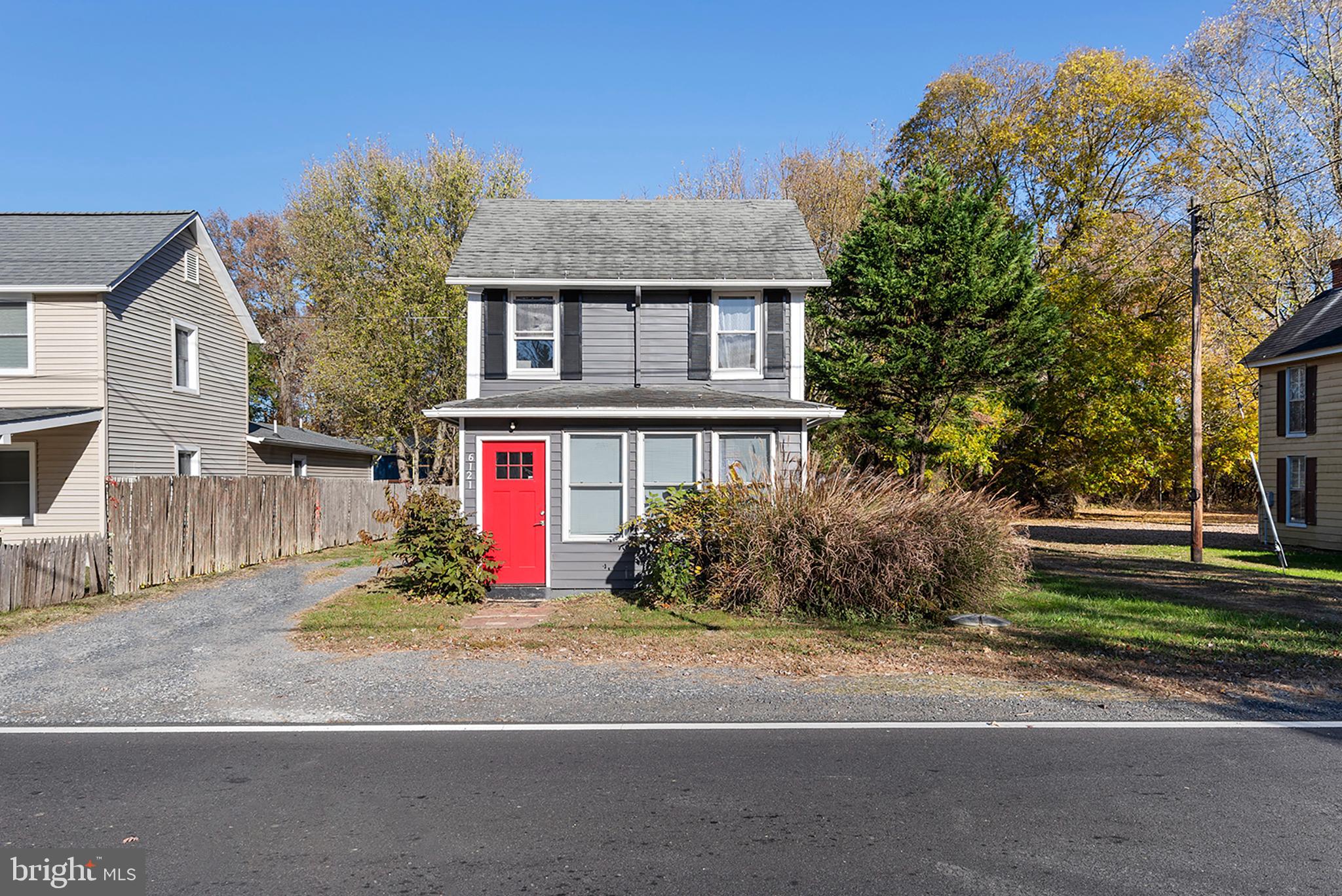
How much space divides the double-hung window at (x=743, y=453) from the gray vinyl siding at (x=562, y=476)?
0.37 feet

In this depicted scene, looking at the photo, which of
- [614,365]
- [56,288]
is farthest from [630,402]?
[56,288]

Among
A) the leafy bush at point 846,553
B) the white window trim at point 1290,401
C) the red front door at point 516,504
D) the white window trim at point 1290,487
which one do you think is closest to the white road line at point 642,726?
the leafy bush at point 846,553

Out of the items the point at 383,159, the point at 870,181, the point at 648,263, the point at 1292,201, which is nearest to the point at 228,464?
the point at 648,263

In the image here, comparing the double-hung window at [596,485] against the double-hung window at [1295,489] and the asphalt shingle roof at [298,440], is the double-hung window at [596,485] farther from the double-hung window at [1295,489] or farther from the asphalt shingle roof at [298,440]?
the double-hung window at [1295,489]

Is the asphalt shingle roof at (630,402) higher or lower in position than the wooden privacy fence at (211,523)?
higher

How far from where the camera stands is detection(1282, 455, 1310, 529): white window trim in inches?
813

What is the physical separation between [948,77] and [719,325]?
2437cm

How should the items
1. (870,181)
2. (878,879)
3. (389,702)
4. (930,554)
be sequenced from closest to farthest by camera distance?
(878,879) < (389,702) < (930,554) < (870,181)

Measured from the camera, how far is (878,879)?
3.75 m

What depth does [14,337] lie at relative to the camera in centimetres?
1596

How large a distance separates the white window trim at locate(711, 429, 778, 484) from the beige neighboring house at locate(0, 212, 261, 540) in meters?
12.0

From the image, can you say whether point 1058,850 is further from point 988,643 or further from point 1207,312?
point 1207,312

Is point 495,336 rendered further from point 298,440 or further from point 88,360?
point 298,440

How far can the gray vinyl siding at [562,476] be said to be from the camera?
40.8ft
